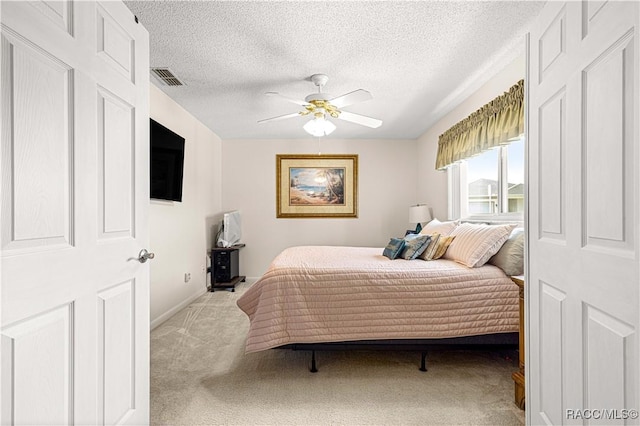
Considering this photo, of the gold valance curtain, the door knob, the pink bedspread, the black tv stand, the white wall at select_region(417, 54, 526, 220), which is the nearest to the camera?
the door knob

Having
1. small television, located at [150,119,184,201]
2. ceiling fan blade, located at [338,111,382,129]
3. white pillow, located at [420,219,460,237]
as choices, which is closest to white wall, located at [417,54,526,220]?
white pillow, located at [420,219,460,237]

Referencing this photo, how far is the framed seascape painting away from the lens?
576cm

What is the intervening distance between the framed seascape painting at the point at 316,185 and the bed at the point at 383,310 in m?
3.38

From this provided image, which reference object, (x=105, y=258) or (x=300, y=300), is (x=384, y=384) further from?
(x=105, y=258)

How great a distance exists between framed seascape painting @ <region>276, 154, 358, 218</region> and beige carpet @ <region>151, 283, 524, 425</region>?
296cm

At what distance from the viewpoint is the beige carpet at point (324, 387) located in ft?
6.35

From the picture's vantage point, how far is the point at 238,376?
2.40 metres

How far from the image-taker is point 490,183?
3625 millimetres

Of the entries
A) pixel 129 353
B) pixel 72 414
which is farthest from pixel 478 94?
pixel 72 414

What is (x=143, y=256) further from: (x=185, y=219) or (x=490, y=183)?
(x=490, y=183)

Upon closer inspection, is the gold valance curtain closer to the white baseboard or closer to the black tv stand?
the black tv stand

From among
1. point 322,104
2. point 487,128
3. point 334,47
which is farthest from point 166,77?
point 487,128

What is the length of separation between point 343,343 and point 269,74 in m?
2.29

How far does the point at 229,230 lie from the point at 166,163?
1.88 m
